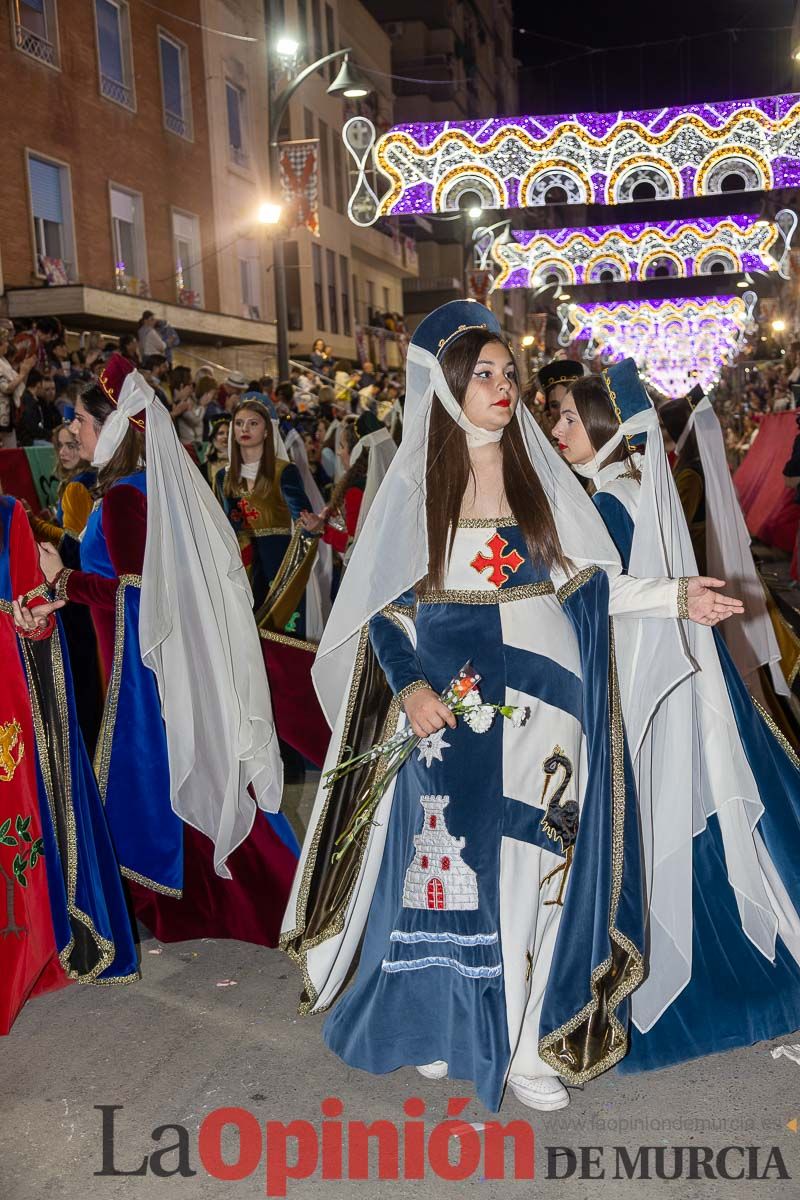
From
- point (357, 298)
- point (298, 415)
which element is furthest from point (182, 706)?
point (357, 298)

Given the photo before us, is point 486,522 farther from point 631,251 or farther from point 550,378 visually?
point 631,251

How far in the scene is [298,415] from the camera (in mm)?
14977

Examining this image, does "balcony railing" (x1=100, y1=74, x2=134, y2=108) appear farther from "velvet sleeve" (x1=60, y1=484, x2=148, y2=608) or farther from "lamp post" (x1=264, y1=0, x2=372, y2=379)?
"velvet sleeve" (x1=60, y1=484, x2=148, y2=608)

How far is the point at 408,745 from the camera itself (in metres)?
3.49

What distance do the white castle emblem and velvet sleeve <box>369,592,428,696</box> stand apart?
35 centimetres

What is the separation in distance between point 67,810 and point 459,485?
1.92m

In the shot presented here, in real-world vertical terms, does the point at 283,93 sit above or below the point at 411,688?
above

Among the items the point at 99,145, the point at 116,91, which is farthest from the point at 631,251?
the point at 99,145

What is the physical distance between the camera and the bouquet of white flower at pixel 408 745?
11.0 feet

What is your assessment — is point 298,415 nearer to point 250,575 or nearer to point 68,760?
point 250,575

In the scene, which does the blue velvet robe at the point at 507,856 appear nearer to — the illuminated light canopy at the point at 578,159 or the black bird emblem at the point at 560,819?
the black bird emblem at the point at 560,819

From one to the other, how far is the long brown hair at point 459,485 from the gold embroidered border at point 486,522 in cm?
2

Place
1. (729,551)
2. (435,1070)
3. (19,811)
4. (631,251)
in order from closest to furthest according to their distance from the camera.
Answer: (435,1070) → (19,811) → (729,551) → (631,251)

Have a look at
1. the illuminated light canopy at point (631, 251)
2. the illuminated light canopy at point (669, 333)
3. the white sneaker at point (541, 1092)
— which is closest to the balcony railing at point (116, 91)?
the illuminated light canopy at point (631, 251)
